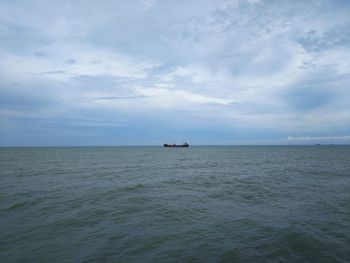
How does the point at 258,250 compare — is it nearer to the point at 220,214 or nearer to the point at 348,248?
the point at 348,248

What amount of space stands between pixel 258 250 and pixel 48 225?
10415 millimetres

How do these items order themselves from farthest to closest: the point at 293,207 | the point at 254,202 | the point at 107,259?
the point at 254,202 → the point at 293,207 → the point at 107,259

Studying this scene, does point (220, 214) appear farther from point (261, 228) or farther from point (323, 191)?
point (323, 191)

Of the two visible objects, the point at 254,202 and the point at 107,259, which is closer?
the point at 107,259

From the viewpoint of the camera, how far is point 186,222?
13.1 m

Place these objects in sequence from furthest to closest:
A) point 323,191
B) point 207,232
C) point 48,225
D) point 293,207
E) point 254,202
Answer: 1. point 323,191
2. point 254,202
3. point 293,207
4. point 48,225
5. point 207,232

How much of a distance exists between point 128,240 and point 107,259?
1776 mm

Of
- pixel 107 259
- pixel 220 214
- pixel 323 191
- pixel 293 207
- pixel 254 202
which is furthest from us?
pixel 323 191

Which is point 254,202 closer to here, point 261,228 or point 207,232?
point 261,228

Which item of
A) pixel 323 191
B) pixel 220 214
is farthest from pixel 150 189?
pixel 323 191

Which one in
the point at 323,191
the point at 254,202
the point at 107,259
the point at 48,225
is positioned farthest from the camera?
the point at 323,191

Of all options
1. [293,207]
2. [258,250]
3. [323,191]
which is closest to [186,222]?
[258,250]

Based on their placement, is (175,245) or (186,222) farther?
(186,222)

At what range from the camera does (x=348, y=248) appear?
961 centimetres
